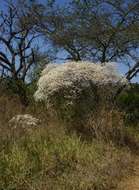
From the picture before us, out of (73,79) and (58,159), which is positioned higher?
(73,79)

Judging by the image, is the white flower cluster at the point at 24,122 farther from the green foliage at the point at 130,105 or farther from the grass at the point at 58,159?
the green foliage at the point at 130,105

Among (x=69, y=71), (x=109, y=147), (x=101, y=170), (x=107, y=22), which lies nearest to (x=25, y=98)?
(x=107, y=22)

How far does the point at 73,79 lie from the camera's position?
13422mm

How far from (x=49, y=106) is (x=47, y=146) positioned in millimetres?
3134

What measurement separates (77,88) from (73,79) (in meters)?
0.24

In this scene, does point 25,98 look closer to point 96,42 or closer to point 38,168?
point 96,42

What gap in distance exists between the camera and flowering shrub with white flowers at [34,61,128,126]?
13.5 meters

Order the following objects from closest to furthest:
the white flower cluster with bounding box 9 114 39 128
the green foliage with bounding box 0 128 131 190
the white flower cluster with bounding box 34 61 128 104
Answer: the green foliage with bounding box 0 128 131 190 < the white flower cluster with bounding box 9 114 39 128 < the white flower cluster with bounding box 34 61 128 104

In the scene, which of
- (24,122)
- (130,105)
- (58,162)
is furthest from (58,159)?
(130,105)

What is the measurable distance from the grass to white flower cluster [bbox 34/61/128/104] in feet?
3.15

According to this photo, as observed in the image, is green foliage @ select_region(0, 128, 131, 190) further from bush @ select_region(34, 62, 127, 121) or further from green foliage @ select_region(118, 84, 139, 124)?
green foliage @ select_region(118, 84, 139, 124)

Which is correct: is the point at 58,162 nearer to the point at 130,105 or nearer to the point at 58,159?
the point at 58,159

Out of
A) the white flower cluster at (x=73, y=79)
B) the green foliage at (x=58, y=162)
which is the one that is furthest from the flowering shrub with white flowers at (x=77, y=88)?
the green foliage at (x=58, y=162)

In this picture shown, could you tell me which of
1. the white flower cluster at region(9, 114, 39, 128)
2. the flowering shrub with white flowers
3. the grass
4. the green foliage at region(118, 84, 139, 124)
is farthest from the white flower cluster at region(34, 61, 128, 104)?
the green foliage at region(118, 84, 139, 124)
